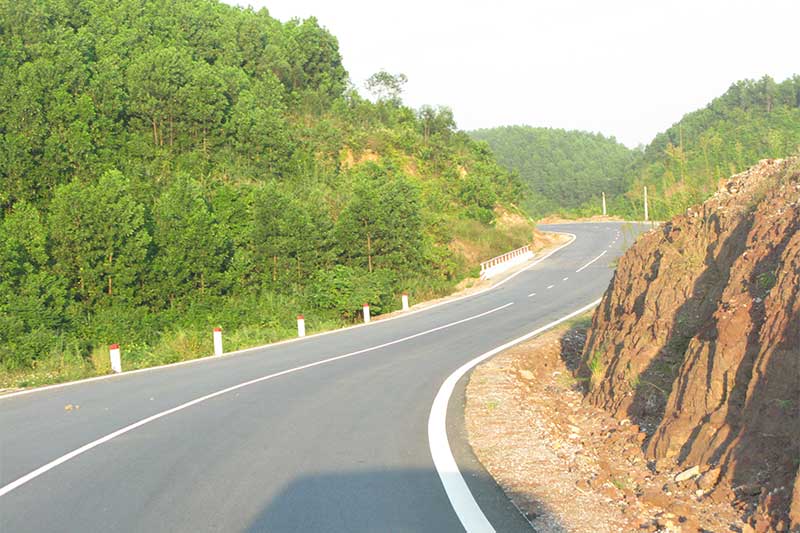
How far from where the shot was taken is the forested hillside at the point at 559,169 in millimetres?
150000

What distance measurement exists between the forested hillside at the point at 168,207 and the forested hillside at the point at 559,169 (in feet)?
296

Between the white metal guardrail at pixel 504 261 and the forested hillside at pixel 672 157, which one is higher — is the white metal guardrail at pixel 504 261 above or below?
below

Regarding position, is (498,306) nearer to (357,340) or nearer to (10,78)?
(357,340)

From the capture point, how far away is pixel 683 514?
5531 millimetres

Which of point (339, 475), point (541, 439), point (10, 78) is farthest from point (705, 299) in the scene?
point (10, 78)

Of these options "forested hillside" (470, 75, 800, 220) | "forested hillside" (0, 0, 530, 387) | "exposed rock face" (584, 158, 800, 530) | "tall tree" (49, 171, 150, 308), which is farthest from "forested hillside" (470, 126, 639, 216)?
"exposed rock face" (584, 158, 800, 530)

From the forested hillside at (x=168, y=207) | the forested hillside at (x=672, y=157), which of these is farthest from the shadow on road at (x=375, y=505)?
the forested hillside at (x=168, y=207)

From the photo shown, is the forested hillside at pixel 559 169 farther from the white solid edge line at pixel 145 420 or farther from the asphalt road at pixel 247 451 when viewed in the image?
the asphalt road at pixel 247 451

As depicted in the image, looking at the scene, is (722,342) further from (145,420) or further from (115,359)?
(115,359)

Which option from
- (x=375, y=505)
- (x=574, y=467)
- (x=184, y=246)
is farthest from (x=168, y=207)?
(x=375, y=505)

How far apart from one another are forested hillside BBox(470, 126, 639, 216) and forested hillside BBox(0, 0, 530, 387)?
3556 inches

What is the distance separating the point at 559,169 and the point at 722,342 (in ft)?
568

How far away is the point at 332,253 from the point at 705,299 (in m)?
27.4

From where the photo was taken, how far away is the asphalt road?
5754 millimetres
